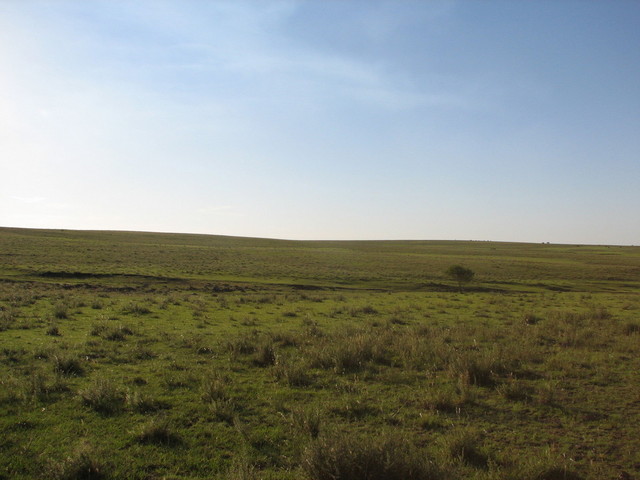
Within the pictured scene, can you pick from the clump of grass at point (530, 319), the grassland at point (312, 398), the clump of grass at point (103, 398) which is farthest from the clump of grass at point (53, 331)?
the clump of grass at point (530, 319)

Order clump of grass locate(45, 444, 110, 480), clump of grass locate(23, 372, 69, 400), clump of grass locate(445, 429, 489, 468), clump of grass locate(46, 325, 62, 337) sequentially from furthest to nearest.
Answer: clump of grass locate(46, 325, 62, 337), clump of grass locate(23, 372, 69, 400), clump of grass locate(445, 429, 489, 468), clump of grass locate(45, 444, 110, 480)

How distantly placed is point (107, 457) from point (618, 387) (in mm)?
11145

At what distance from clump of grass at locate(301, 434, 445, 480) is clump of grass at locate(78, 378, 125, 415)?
4.66 m

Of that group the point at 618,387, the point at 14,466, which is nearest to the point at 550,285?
the point at 618,387

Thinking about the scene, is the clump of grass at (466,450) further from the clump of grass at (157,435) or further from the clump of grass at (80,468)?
the clump of grass at (80,468)

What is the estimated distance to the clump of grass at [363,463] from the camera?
17.3 ft

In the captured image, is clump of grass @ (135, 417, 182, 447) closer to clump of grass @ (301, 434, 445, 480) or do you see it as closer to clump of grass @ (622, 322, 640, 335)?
clump of grass @ (301, 434, 445, 480)

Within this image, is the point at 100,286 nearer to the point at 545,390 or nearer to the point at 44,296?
→ the point at 44,296

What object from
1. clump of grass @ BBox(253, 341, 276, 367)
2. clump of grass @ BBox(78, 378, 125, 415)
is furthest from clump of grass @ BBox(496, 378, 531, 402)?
clump of grass @ BBox(78, 378, 125, 415)

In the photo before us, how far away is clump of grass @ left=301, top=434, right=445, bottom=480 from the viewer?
17.3ft

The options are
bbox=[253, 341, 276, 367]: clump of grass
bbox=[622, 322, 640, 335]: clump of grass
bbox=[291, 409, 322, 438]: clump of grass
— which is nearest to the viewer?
bbox=[291, 409, 322, 438]: clump of grass

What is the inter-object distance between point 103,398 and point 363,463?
5.82 m

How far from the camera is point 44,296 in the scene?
82.1 feet

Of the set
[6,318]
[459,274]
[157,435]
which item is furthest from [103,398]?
[459,274]
